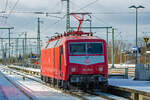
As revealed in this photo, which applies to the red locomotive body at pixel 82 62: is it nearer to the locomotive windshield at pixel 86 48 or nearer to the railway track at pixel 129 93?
the locomotive windshield at pixel 86 48

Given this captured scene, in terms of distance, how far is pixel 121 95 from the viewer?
66.2ft

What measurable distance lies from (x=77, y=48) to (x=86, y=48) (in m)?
0.53

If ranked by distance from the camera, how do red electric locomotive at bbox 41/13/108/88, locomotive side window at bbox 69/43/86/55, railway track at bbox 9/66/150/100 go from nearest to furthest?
railway track at bbox 9/66/150/100 < red electric locomotive at bbox 41/13/108/88 < locomotive side window at bbox 69/43/86/55

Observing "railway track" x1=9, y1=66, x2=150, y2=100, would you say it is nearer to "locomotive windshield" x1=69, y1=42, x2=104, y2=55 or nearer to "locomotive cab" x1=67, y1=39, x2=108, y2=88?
"locomotive cab" x1=67, y1=39, x2=108, y2=88

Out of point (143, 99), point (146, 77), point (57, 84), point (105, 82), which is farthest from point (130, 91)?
point (146, 77)

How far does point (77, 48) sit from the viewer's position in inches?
842

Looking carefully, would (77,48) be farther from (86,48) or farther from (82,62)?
(82,62)

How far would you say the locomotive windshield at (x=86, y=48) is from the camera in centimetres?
2127

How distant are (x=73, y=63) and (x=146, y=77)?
11.3 metres

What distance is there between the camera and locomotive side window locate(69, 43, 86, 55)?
21.2 m

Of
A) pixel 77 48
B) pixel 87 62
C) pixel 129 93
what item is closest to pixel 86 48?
pixel 77 48

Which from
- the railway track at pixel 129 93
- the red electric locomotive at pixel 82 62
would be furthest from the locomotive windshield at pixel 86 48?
the railway track at pixel 129 93

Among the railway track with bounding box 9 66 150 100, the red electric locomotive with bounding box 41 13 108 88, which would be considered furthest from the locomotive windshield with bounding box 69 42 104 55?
the railway track with bounding box 9 66 150 100

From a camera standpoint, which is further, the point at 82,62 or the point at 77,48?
the point at 77,48
